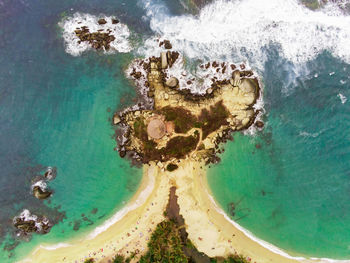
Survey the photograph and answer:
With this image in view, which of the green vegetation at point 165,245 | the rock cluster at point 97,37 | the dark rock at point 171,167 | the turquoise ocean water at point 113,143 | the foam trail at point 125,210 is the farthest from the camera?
the rock cluster at point 97,37

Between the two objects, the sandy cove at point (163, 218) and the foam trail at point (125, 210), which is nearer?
the sandy cove at point (163, 218)

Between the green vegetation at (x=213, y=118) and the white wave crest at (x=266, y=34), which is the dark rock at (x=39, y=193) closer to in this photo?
the green vegetation at (x=213, y=118)

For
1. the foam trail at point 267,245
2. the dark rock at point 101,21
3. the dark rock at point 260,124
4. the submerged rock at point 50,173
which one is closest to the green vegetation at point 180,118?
the dark rock at point 260,124

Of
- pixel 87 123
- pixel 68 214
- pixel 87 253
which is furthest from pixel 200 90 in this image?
pixel 87 253

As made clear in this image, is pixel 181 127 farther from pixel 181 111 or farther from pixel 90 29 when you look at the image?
pixel 90 29

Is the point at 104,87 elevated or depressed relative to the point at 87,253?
elevated

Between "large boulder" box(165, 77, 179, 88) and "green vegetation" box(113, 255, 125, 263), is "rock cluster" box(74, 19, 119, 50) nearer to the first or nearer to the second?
"large boulder" box(165, 77, 179, 88)

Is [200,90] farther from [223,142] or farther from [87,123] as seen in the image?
[87,123]
